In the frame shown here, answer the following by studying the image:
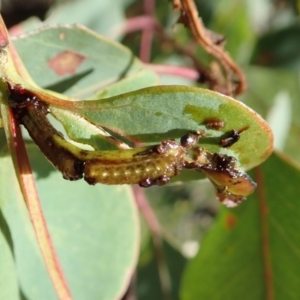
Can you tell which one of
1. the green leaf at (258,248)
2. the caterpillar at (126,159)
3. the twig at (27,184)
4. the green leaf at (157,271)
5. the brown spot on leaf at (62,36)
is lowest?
the green leaf at (157,271)

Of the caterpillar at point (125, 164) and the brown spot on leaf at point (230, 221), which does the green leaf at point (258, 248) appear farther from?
the caterpillar at point (125, 164)

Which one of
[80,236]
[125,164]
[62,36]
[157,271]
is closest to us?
[125,164]

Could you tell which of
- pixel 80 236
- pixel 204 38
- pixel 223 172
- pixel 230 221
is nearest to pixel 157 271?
pixel 230 221

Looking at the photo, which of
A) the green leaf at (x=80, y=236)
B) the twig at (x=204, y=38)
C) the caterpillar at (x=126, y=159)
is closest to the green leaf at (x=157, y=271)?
the green leaf at (x=80, y=236)

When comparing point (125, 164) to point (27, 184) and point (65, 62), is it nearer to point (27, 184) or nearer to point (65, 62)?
point (27, 184)

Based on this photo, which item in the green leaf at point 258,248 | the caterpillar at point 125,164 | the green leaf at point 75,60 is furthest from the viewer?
the green leaf at point 258,248

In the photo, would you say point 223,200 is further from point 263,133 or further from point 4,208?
point 4,208
